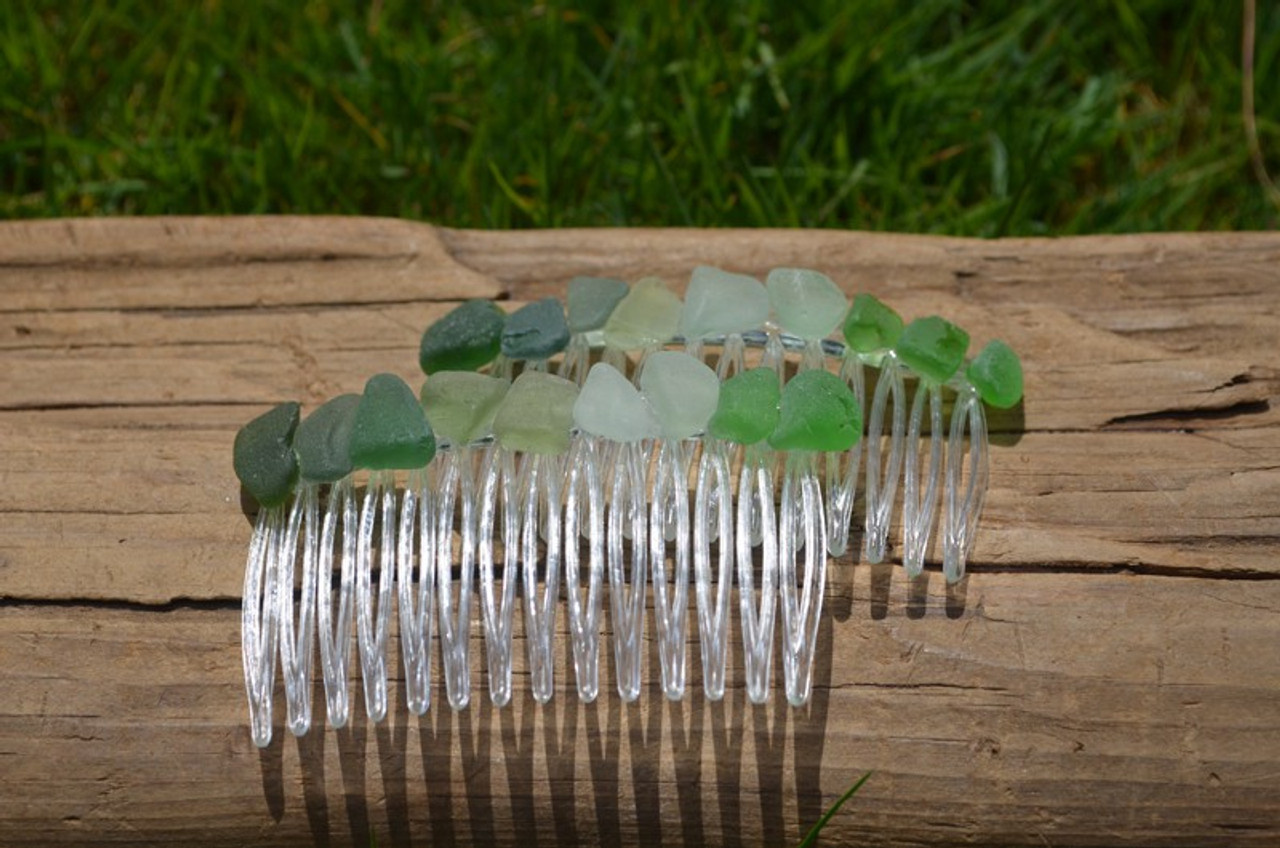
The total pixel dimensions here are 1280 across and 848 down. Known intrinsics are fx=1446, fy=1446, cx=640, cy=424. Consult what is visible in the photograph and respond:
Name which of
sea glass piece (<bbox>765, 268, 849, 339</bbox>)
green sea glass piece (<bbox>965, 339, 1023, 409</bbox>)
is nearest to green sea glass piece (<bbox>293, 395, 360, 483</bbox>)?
sea glass piece (<bbox>765, 268, 849, 339</bbox>)

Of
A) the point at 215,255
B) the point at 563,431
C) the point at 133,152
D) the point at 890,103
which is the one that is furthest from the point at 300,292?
the point at 890,103

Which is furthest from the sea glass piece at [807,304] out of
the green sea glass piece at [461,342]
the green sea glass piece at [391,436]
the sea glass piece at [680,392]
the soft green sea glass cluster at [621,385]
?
the green sea glass piece at [391,436]

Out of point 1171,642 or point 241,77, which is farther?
point 241,77

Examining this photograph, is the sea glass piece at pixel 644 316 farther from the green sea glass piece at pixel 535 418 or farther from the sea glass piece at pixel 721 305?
the green sea glass piece at pixel 535 418

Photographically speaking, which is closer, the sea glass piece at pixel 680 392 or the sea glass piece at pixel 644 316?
the sea glass piece at pixel 680 392

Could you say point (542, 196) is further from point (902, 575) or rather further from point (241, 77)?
point (902, 575)

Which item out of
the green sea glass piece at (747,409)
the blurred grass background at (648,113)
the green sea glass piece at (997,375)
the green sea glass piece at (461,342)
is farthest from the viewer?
the blurred grass background at (648,113)

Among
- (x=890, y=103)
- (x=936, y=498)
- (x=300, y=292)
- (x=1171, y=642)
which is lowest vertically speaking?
(x=1171, y=642)

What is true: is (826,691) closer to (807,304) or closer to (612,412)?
(612,412)
